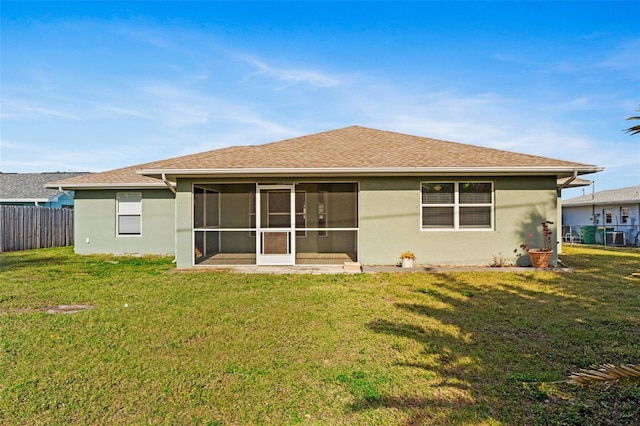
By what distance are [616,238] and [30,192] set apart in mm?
32631

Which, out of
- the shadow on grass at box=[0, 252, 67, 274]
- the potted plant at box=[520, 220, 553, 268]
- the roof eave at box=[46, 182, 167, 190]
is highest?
the roof eave at box=[46, 182, 167, 190]

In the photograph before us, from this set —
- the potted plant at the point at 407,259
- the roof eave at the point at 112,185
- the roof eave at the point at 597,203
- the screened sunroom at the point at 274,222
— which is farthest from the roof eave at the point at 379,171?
the roof eave at the point at 597,203

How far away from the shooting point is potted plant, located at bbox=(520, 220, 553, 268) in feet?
32.2

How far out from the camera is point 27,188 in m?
22.3

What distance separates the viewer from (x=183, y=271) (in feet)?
31.9

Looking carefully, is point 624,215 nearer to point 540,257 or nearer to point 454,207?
point 540,257

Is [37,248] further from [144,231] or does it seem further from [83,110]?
[83,110]

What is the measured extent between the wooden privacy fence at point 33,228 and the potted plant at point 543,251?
18.3 m

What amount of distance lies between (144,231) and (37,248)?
594 centimetres

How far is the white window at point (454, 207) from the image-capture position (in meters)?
10.3

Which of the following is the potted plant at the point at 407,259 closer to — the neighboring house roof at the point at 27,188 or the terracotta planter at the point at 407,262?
the terracotta planter at the point at 407,262

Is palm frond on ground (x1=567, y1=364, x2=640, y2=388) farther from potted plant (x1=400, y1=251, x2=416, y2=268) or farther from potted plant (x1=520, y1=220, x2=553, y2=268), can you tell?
potted plant (x1=520, y1=220, x2=553, y2=268)

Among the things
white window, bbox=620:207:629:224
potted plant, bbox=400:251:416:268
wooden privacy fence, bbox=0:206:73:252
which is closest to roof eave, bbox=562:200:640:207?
white window, bbox=620:207:629:224

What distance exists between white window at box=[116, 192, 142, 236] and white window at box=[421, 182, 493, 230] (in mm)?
10300
